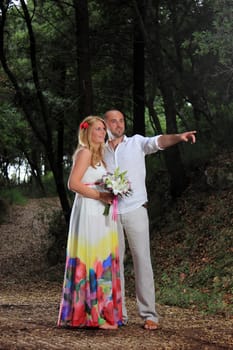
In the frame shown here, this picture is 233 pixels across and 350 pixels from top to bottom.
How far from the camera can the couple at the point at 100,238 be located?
586 centimetres

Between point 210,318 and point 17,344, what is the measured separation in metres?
3.08

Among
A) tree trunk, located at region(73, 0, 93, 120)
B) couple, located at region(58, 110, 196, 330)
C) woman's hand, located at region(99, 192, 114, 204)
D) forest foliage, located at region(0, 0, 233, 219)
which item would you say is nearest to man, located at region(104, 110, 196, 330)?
couple, located at region(58, 110, 196, 330)

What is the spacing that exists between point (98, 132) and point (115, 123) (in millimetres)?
251

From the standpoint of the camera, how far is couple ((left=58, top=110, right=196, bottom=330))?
5.86 meters

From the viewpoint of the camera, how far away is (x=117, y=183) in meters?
5.73

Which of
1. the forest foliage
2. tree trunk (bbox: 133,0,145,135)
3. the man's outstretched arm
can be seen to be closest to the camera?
the man's outstretched arm

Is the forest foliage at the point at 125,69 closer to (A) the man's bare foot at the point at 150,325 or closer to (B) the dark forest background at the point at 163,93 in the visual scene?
(B) the dark forest background at the point at 163,93

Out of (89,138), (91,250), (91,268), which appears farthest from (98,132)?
(91,268)

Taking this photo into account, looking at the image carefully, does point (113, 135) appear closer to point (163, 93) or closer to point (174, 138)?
point (174, 138)

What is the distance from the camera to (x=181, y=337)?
18.6 feet

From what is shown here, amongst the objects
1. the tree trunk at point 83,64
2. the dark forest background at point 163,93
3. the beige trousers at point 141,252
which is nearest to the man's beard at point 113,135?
the beige trousers at point 141,252

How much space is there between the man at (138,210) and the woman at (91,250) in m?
0.15

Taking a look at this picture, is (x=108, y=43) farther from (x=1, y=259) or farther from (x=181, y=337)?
(x=181, y=337)

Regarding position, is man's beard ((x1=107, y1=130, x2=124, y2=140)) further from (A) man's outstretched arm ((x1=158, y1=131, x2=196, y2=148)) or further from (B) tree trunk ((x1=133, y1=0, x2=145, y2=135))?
(B) tree trunk ((x1=133, y1=0, x2=145, y2=135))
